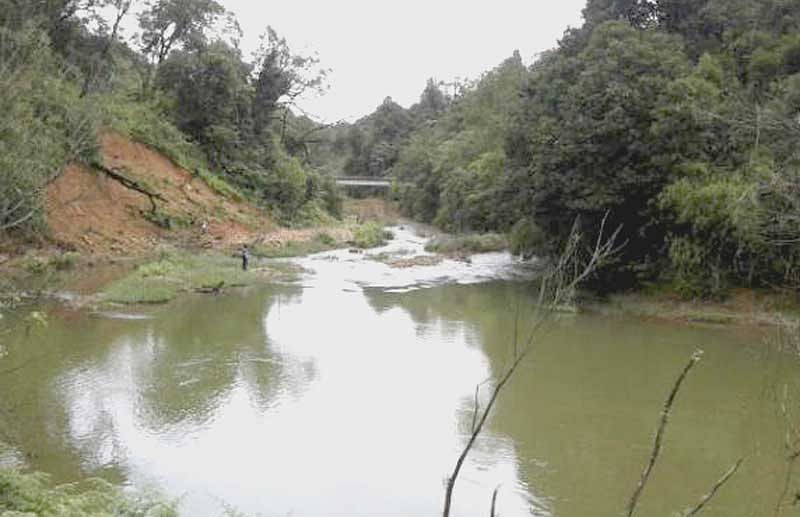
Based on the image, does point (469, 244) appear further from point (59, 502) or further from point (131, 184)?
point (59, 502)

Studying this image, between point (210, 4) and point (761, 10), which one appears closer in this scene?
point (761, 10)

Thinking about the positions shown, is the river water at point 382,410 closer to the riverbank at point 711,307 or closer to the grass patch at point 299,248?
the riverbank at point 711,307

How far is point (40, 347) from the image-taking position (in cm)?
1656

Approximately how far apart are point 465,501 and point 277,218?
32.9 metres

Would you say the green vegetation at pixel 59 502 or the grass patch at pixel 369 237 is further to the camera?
the grass patch at pixel 369 237

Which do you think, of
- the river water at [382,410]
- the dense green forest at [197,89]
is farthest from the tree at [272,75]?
the river water at [382,410]

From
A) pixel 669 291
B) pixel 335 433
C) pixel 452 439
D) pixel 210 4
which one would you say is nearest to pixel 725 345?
pixel 669 291

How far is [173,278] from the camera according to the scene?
984 inches

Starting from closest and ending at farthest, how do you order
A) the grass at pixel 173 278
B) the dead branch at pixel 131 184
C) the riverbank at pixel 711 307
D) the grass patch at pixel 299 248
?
the riverbank at pixel 711 307 → the grass at pixel 173 278 → the dead branch at pixel 131 184 → the grass patch at pixel 299 248

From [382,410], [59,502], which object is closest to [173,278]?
[382,410]

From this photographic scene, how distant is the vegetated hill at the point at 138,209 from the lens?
2991cm

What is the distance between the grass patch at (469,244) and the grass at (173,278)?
42.7ft

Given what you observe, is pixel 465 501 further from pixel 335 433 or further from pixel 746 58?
pixel 746 58

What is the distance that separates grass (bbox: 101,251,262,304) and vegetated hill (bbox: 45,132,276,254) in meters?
2.89
